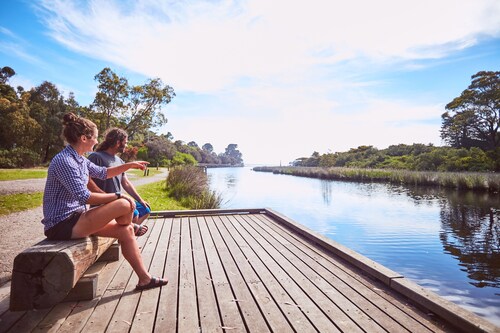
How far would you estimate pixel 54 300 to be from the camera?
1.62 metres

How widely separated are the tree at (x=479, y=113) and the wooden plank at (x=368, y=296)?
28.4m

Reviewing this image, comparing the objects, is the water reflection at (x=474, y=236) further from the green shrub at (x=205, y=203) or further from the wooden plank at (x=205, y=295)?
the green shrub at (x=205, y=203)

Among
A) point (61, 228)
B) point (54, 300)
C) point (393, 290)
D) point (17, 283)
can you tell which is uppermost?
point (61, 228)

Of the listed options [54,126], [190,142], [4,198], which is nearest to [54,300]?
[4,198]

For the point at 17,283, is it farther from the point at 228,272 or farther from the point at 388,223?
the point at 388,223

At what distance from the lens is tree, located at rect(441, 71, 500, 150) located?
79.5 ft

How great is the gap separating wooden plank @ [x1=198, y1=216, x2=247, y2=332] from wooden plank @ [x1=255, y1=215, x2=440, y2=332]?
0.84 meters

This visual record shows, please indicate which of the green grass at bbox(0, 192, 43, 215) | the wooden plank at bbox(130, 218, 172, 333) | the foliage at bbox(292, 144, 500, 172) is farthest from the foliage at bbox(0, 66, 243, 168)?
the foliage at bbox(292, 144, 500, 172)

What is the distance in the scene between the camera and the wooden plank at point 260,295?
5.77ft

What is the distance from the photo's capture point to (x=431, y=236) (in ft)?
21.9

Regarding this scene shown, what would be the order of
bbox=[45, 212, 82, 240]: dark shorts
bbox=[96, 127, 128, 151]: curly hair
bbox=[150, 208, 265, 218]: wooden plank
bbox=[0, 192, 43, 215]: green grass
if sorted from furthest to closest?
bbox=[0, 192, 43, 215]: green grass
bbox=[150, 208, 265, 218]: wooden plank
bbox=[96, 127, 128, 151]: curly hair
bbox=[45, 212, 82, 240]: dark shorts

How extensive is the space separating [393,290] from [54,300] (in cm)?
230

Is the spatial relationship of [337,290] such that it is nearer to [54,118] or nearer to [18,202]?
[18,202]

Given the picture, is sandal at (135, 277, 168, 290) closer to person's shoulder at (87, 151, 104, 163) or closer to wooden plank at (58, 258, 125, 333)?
wooden plank at (58, 258, 125, 333)
